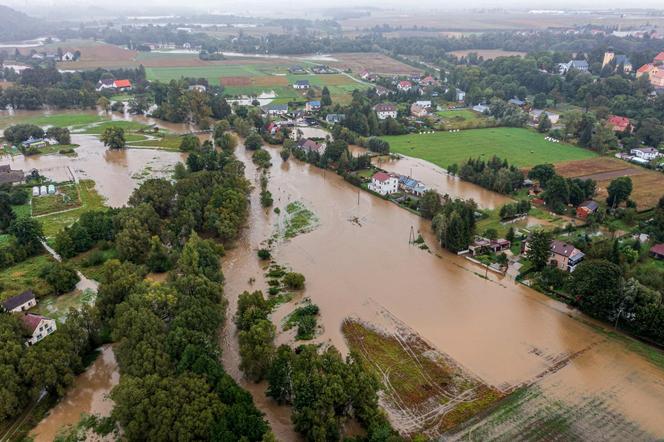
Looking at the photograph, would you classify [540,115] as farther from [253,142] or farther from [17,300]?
[17,300]

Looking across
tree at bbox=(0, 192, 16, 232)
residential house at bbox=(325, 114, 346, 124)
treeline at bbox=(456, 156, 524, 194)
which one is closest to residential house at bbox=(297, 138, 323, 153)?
residential house at bbox=(325, 114, 346, 124)

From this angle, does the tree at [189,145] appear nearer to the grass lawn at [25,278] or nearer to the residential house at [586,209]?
the grass lawn at [25,278]

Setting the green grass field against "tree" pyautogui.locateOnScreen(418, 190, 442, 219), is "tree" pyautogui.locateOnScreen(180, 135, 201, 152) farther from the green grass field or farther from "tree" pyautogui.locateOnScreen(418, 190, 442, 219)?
"tree" pyautogui.locateOnScreen(418, 190, 442, 219)

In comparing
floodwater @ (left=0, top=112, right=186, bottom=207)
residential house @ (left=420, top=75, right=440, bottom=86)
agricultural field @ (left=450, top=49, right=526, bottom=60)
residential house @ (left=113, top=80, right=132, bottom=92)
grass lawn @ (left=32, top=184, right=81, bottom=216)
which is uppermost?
agricultural field @ (left=450, top=49, right=526, bottom=60)

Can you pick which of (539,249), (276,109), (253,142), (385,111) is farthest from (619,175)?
(276,109)

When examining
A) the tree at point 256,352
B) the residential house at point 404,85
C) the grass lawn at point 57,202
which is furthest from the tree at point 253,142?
the tree at point 256,352

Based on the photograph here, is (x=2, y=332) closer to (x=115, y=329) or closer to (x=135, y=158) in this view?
(x=115, y=329)

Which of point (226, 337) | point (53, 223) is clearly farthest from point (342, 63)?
point (226, 337)
